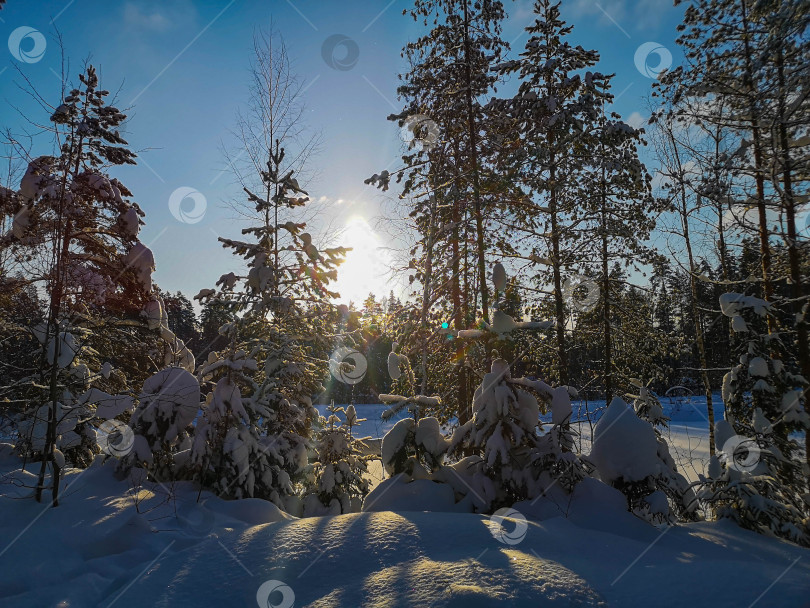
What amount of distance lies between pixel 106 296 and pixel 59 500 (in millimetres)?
5365

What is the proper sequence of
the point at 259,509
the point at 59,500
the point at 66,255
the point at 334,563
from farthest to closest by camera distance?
the point at 66,255 < the point at 259,509 < the point at 59,500 < the point at 334,563

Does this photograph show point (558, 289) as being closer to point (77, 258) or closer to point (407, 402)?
point (407, 402)

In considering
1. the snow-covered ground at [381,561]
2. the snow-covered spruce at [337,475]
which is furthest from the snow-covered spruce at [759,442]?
the snow-covered spruce at [337,475]

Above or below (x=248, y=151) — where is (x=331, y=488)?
below

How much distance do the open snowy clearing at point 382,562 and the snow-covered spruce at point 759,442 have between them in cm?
43

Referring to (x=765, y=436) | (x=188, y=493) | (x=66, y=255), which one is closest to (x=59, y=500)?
(x=188, y=493)

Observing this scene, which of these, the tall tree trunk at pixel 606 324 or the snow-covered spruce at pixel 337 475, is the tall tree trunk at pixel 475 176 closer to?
the snow-covered spruce at pixel 337 475

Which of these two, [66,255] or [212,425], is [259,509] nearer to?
[212,425]

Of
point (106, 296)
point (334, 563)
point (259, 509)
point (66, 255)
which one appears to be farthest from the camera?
point (106, 296)

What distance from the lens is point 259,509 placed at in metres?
6.74

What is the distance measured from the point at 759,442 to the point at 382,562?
272 inches

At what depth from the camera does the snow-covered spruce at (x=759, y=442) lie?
5.75 m

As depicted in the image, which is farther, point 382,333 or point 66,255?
point 382,333

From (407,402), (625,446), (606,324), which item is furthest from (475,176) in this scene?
(606,324)
